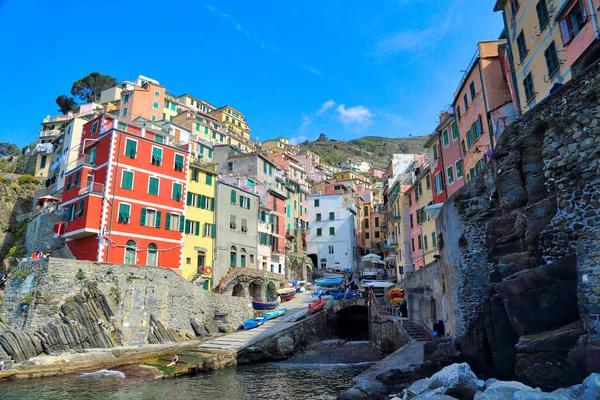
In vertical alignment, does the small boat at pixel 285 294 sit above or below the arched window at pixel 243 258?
below

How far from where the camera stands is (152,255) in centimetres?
→ 3803

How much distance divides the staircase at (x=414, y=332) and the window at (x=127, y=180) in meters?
27.2

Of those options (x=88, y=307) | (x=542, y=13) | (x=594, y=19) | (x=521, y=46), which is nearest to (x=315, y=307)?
(x=88, y=307)

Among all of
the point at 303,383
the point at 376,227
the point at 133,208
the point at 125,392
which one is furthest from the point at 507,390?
the point at 376,227

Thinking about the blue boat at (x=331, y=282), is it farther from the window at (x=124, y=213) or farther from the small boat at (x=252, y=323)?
the window at (x=124, y=213)

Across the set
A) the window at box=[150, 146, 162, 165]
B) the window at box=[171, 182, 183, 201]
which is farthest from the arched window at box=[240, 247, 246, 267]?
the window at box=[150, 146, 162, 165]

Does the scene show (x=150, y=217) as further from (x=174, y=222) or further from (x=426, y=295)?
Answer: (x=426, y=295)

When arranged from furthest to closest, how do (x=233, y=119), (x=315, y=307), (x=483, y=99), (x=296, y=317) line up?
(x=233, y=119), (x=315, y=307), (x=296, y=317), (x=483, y=99)

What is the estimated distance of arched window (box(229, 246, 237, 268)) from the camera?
155ft

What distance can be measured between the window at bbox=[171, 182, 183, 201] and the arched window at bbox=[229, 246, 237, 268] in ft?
31.1

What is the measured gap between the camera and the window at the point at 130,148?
3812cm

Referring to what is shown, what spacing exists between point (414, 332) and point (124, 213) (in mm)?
26818

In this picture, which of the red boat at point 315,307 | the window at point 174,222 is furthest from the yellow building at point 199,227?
the red boat at point 315,307

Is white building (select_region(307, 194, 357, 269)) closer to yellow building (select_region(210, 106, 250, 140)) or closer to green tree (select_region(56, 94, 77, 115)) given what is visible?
yellow building (select_region(210, 106, 250, 140))
